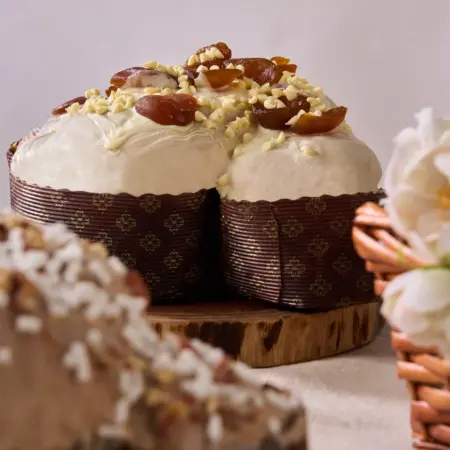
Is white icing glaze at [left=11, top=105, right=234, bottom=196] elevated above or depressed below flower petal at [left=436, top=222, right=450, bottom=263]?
below

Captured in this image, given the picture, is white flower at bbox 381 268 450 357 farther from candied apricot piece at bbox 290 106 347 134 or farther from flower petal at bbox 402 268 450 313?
candied apricot piece at bbox 290 106 347 134

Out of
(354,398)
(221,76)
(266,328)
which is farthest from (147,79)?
(354,398)

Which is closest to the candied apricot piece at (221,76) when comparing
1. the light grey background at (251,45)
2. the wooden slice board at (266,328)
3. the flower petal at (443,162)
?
the wooden slice board at (266,328)

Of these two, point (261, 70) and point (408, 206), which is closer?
point (408, 206)

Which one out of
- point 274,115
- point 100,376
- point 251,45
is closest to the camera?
point 100,376

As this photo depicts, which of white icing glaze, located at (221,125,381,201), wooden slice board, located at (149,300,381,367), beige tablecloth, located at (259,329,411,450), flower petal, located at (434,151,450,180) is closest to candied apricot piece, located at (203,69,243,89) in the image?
white icing glaze, located at (221,125,381,201)

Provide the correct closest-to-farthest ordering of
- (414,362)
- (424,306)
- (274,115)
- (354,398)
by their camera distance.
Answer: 1. (424,306)
2. (414,362)
3. (354,398)
4. (274,115)

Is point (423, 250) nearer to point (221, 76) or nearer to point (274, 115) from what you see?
point (274, 115)

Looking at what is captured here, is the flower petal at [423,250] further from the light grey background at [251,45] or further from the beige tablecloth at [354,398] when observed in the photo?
the light grey background at [251,45]
